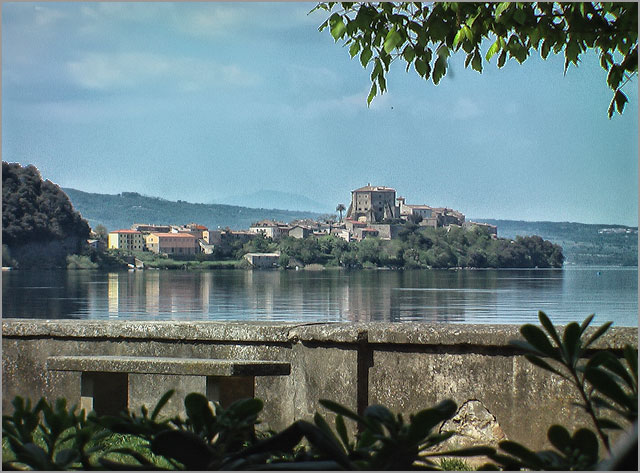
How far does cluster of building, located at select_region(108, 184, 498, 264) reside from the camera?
99875 millimetres

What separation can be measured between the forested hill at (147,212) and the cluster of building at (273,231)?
38.0 ft

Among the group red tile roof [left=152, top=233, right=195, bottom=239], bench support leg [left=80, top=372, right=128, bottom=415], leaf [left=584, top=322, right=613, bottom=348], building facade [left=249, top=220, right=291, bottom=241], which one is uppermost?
building facade [left=249, top=220, right=291, bottom=241]

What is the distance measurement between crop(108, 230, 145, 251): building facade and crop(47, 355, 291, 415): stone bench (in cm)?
9758

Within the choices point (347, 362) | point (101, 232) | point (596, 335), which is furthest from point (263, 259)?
point (596, 335)

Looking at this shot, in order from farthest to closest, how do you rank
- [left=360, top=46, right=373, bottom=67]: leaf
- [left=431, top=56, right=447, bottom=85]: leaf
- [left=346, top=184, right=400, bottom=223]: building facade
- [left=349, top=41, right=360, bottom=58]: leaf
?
[left=346, top=184, right=400, bottom=223]: building facade, [left=349, top=41, right=360, bottom=58]: leaf, [left=360, top=46, right=373, bottom=67]: leaf, [left=431, top=56, right=447, bottom=85]: leaf

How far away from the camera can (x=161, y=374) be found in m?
3.33

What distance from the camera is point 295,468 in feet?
2.94

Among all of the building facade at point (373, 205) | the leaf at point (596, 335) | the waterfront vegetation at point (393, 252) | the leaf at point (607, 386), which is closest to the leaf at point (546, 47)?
the leaf at point (596, 335)

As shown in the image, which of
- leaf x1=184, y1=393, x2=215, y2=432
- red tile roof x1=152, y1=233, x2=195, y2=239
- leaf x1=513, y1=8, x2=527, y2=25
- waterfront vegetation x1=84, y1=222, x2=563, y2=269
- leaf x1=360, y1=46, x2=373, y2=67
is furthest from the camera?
waterfront vegetation x1=84, y1=222, x2=563, y2=269

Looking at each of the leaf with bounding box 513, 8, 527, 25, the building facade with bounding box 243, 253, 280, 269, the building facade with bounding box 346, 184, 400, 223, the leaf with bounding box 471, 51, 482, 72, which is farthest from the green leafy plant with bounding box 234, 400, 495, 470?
the building facade with bounding box 346, 184, 400, 223

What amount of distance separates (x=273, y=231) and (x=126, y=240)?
780 inches

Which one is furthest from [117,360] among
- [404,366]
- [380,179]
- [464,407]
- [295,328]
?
[380,179]

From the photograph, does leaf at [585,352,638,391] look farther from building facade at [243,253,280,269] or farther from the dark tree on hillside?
building facade at [243,253,280,269]

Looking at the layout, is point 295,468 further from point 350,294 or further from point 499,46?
point 350,294
